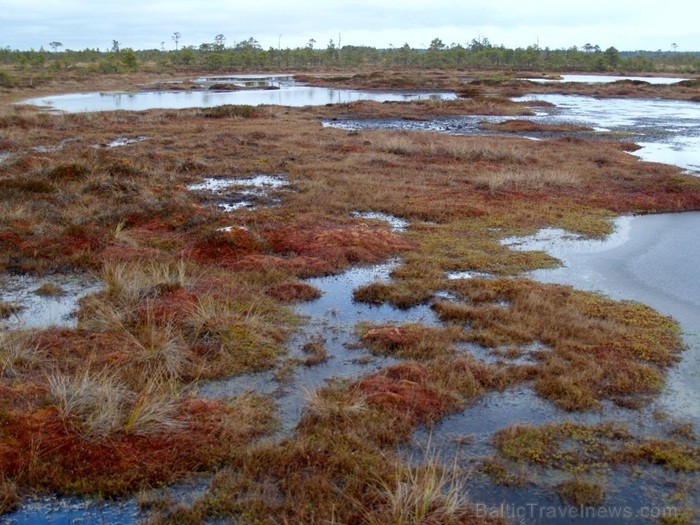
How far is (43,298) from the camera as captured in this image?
10.9m

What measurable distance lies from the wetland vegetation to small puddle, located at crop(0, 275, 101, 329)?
0.32 ft

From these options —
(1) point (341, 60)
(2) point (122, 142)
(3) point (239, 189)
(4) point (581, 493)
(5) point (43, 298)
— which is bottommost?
(4) point (581, 493)

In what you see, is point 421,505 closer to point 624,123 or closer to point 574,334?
point 574,334

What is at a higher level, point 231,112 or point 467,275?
point 231,112

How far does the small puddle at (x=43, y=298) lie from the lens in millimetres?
9867

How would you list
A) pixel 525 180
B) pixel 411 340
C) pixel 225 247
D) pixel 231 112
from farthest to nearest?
pixel 231 112
pixel 525 180
pixel 225 247
pixel 411 340

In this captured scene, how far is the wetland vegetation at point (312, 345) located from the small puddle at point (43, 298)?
10 cm

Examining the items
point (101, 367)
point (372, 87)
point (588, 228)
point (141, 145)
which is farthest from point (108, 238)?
point (372, 87)

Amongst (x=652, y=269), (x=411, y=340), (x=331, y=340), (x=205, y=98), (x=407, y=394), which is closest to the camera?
(x=407, y=394)

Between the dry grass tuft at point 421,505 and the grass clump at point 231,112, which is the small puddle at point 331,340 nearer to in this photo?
the dry grass tuft at point 421,505

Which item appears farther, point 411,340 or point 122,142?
point 122,142

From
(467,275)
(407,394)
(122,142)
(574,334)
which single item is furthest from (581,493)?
(122,142)

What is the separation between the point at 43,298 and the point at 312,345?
16.6 feet

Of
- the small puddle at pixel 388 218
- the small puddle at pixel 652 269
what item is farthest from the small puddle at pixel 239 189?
the small puddle at pixel 652 269
